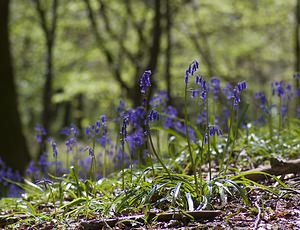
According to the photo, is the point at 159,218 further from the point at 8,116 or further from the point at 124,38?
the point at 124,38

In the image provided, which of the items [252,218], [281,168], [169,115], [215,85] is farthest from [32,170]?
[252,218]

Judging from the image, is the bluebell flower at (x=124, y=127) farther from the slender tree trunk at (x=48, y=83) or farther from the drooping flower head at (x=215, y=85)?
the slender tree trunk at (x=48, y=83)

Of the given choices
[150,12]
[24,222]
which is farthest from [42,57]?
[24,222]

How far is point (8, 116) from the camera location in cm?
884

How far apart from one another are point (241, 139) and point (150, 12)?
754 cm

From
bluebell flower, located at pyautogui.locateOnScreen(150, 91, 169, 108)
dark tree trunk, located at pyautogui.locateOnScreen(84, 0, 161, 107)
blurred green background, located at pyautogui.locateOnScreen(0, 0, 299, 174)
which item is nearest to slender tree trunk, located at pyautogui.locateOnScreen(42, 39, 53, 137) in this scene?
blurred green background, located at pyautogui.locateOnScreen(0, 0, 299, 174)

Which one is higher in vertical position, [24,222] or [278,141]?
[278,141]

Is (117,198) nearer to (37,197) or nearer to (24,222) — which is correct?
(24,222)

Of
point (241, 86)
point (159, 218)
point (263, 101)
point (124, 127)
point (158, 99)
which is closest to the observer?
point (159, 218)

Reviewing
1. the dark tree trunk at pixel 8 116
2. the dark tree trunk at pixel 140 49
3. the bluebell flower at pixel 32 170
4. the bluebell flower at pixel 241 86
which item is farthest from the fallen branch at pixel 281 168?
the dark tree trunk at pixel 8 116

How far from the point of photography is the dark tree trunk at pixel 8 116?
873cm

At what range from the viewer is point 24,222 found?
3592 millimetres

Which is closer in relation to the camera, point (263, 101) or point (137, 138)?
point (137, 138)

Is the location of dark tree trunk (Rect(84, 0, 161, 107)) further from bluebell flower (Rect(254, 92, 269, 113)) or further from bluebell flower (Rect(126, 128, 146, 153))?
bluebell flower (Rect(126, 128, 146, 153))
